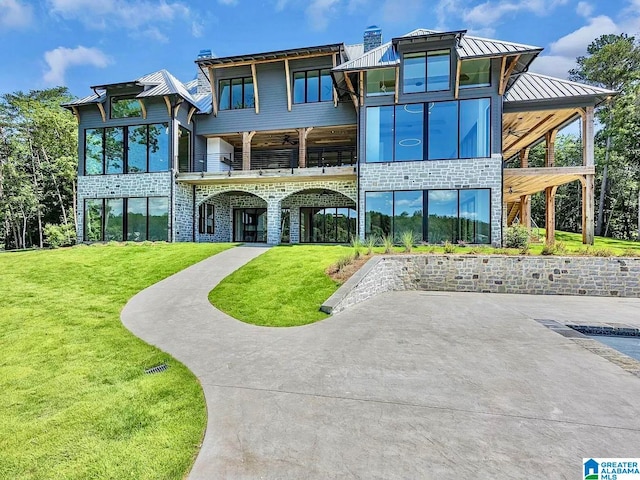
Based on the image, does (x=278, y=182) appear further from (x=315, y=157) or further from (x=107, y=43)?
(x=107, y=43)

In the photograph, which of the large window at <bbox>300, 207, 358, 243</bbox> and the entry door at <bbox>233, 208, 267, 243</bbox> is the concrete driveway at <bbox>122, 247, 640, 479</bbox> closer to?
the large window at <bbox>300, 207, 358, 243</bbox>

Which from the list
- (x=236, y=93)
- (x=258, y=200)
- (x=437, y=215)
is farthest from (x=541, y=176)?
(x=236, y=93)

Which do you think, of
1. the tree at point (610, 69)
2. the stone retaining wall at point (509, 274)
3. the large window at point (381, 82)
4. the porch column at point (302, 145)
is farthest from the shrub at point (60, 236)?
the tree at point (610, 69)

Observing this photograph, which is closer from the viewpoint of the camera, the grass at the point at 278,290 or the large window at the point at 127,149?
the grass at the point at 278,290

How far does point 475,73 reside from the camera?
591 inches

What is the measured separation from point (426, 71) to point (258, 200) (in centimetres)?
1206

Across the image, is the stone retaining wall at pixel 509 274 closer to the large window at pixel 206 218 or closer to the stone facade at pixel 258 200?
the stone facade at pixel 258 200

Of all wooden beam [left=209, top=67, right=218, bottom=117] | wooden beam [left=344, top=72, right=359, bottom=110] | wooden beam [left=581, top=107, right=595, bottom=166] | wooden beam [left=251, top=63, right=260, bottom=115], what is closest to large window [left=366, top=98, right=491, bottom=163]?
wooden beam [left=344, top=72, right=359, bottom=110]

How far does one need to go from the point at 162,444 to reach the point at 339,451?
1.49m

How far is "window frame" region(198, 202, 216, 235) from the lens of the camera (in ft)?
65.0

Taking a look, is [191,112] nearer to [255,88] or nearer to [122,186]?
[255,88]

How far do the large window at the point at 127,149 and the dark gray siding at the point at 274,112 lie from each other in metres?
2.52

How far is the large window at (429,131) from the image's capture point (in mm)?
Answer: 15086

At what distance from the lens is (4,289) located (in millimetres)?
9930
